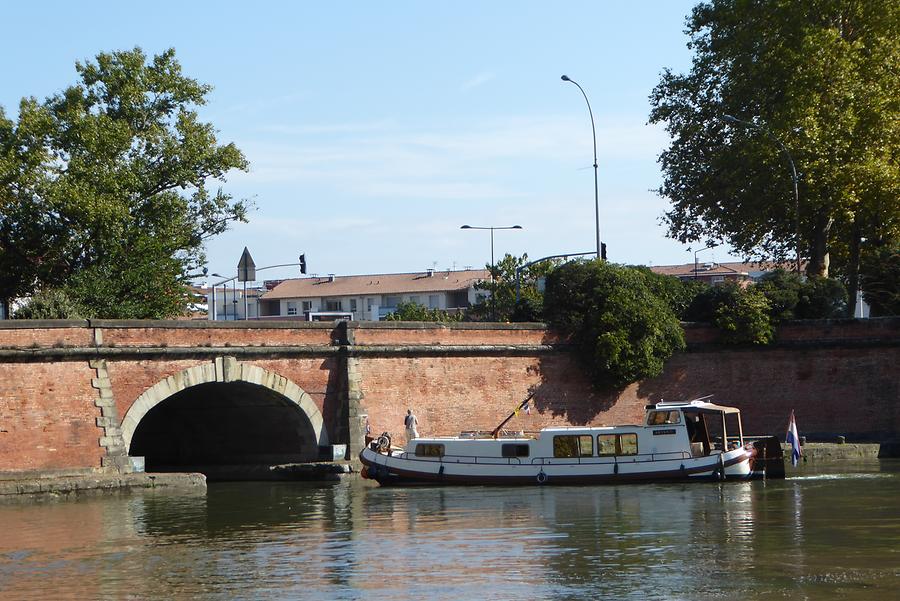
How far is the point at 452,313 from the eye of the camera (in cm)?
9662

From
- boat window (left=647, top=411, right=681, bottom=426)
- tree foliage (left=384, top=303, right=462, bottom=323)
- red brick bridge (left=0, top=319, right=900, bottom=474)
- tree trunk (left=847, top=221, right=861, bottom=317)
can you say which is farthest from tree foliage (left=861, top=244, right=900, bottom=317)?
tree foliage (left=384, top=303, right=462, bottom=323)

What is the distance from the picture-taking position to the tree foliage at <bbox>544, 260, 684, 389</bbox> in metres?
40.6

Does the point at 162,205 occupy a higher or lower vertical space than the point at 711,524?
higher

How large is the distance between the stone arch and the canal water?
8.03 feet

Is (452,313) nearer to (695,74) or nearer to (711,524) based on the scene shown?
(695,74)

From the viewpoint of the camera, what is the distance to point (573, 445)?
1324 inches

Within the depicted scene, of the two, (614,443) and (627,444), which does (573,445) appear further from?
(627,444)

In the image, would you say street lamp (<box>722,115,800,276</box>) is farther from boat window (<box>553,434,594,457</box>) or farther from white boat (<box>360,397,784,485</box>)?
boat window (<box>553,434,594,457</box>)

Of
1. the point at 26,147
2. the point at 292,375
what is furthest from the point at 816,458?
the point at 26,147

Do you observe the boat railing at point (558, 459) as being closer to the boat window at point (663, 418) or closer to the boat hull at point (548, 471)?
the boat hull at point (548, 471)

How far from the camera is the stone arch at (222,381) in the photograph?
33188 mm

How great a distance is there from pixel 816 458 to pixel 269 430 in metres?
15.8

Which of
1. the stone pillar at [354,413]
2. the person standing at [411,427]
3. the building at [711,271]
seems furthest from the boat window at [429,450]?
the building at [711,271]

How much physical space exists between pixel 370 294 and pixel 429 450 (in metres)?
69.6
